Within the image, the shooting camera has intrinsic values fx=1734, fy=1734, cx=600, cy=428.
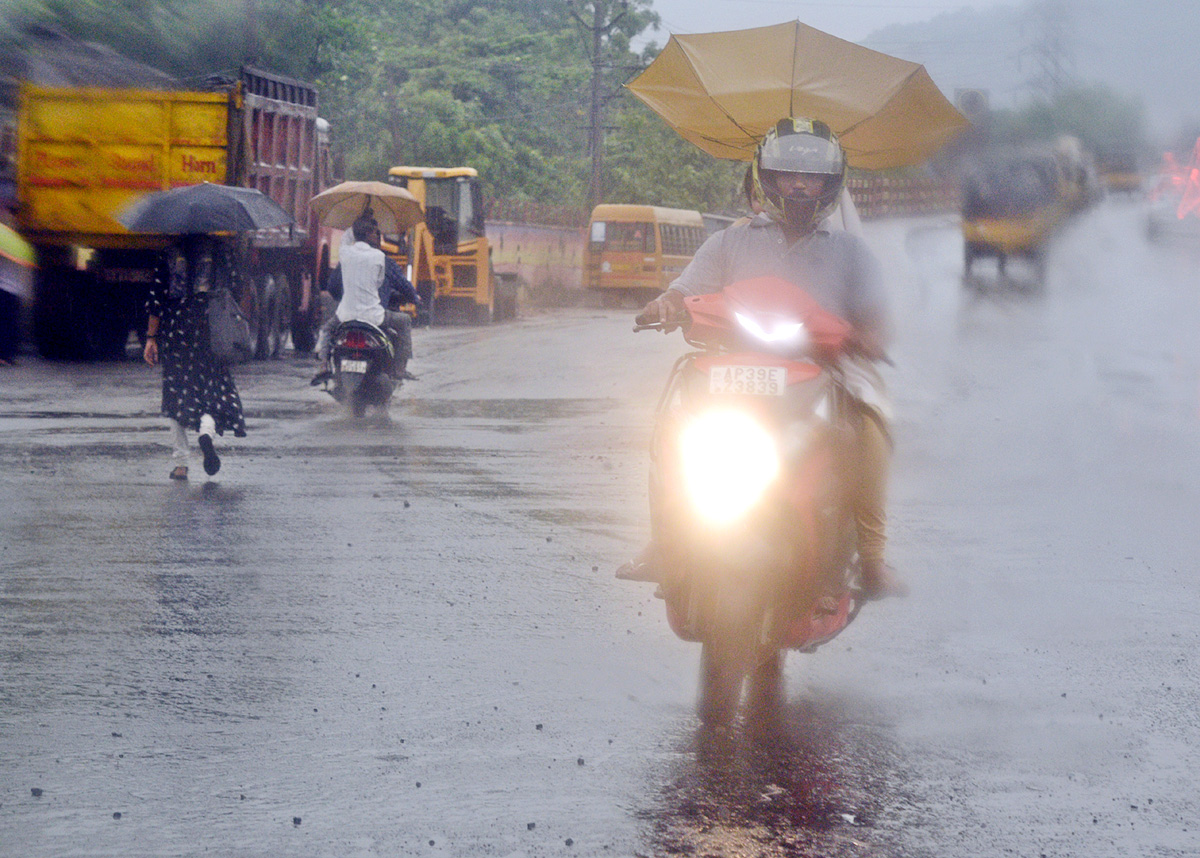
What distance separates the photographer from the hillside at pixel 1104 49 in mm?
13398

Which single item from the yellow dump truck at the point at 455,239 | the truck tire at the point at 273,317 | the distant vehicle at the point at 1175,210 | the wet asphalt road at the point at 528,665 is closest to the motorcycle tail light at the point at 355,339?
the wet asphalt road at the point at 528,665

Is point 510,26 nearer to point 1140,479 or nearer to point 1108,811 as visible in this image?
point 1140,479

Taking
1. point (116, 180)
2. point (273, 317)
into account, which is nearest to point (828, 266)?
point (116, 180)

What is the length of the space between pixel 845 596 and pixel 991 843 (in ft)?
4.58

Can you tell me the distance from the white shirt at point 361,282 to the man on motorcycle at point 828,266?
8.91 meters

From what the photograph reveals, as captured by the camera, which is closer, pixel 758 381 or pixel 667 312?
pixel 758 381

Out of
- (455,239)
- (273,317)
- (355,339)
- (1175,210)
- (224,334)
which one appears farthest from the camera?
(1175,210)

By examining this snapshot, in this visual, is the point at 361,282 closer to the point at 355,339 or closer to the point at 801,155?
the point at 355,339

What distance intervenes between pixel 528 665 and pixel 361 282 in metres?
8.99

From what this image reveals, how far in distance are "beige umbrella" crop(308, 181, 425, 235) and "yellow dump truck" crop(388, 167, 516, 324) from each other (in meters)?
9.12

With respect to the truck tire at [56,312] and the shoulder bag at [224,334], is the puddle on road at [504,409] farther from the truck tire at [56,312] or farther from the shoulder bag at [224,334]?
the truck tire at [56,312]

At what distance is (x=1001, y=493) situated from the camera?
10.2 m

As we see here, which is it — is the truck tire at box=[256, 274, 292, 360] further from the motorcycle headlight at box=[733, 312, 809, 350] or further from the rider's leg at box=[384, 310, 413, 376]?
the motorcycle headlight at box=[733, 312, 809, 350]

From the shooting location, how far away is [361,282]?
14.4m
